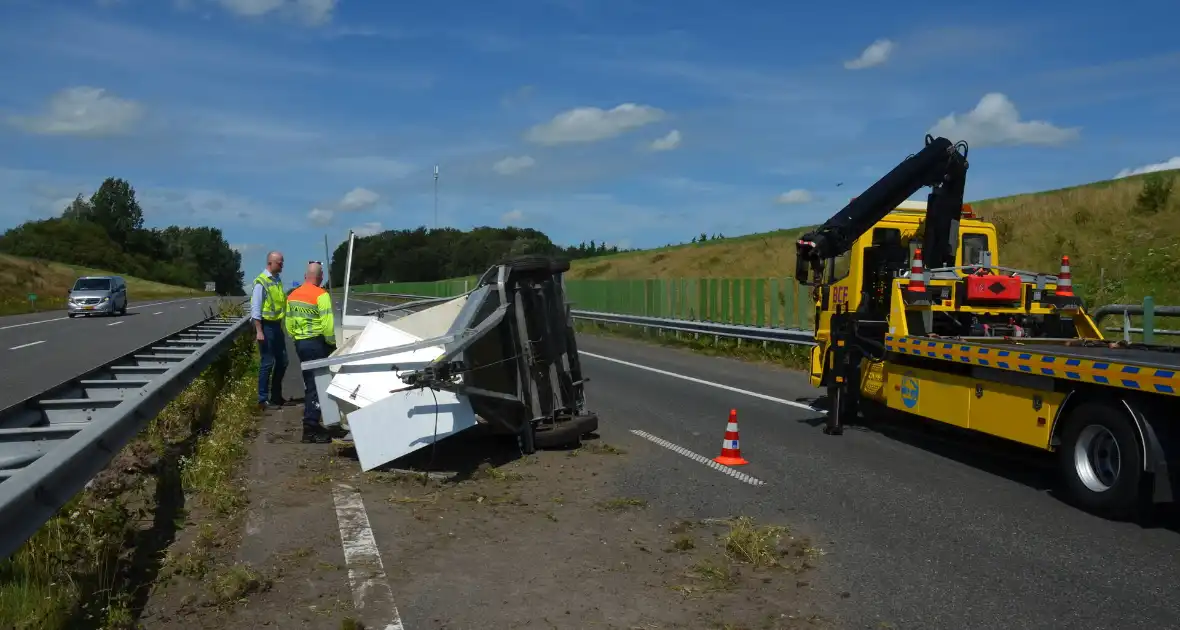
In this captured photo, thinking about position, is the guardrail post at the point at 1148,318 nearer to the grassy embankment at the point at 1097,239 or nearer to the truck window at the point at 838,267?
the truck window at the point at 838,267

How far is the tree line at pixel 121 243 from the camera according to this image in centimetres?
12138

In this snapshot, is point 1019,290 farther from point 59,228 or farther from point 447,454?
point 59,228

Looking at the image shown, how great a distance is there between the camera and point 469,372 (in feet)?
27.5

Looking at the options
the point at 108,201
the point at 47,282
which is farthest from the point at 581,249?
the point at 108,201

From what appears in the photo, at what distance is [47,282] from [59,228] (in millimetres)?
52016

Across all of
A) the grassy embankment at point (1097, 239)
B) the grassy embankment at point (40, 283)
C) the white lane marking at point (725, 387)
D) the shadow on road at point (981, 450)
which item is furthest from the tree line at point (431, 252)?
Result: the shadow on road at point (981, 450)

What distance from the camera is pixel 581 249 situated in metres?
117

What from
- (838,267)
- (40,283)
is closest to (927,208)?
(838,267)

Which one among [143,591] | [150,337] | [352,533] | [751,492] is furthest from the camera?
[150,337]

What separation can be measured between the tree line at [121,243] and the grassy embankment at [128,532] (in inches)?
4793

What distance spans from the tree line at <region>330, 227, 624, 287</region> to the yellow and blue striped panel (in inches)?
3444

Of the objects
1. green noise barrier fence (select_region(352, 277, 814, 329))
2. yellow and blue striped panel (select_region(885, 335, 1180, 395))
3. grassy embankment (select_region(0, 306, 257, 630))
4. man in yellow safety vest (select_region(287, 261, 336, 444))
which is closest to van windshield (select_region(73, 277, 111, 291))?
green noise barrier fence (select_region(352, 277, 814, 329))

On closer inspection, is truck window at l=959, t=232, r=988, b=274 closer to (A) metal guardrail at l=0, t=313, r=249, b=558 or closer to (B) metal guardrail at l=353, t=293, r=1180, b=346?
(B) metal guardrail at l=353, t=293, r=1180, b=346

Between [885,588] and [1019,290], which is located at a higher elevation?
[1019,290]
